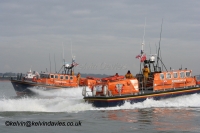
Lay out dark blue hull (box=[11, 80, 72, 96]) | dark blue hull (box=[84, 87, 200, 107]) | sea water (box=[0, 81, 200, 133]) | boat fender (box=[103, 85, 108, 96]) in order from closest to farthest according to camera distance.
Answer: sea water (box=[0, 81, 200, 133])
dark blue hull (box=[84, 87, 200, 107])
boat fender (box=[103, 85, 108, 96])
dark blue hull (box=[11, 80, 72, 96])

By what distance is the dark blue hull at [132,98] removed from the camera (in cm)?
1802

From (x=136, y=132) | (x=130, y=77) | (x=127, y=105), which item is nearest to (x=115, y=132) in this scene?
(x=136, y=132)

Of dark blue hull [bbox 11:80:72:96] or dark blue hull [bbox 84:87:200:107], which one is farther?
dark blue hull [bbox 11:80:72:96]

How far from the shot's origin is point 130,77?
19.8 metres

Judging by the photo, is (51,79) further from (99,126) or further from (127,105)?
(99,126)

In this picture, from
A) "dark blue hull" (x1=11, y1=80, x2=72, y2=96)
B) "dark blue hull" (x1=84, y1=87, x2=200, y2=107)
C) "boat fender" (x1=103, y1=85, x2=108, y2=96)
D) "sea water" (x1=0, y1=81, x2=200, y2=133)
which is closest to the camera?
"sea water" (x1=0, y1=81, x2=200, y2=133)

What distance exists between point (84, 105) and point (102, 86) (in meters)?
1.62

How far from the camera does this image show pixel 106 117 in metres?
15.3

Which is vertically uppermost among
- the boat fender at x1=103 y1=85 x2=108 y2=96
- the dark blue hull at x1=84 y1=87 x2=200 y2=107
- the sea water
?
the boat fender at x1=103 y1=85 x2=108 y2=96

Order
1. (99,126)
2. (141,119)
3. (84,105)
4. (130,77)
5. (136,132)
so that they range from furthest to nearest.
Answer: (130,77) < (84,105) < (141,119) < (99,126) < (136,132)

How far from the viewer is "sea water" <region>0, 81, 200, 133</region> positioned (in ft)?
41.4

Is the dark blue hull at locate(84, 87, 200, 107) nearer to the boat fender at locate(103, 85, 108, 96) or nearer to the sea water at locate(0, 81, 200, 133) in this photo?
the sea water at locate(0, 81, 200, 133)

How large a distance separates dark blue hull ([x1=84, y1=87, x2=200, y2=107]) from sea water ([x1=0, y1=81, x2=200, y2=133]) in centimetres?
24

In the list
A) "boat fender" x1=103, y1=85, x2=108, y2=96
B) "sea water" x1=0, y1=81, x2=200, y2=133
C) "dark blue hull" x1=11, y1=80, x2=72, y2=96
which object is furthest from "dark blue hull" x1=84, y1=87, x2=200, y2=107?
"dark blue hull" x1=11, y1=80, x2=72, y2=96
